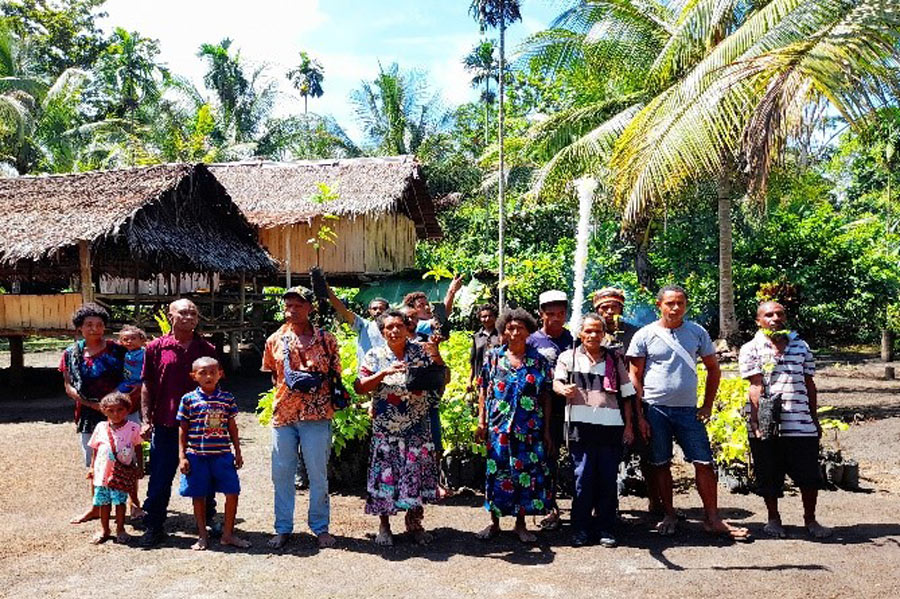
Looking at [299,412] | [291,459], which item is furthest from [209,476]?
[299,412]

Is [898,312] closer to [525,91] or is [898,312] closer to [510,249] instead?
[510,249]

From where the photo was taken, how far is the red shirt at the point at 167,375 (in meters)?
4.96

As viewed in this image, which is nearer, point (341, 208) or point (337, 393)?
point (337, 393)

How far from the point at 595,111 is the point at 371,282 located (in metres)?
7.15

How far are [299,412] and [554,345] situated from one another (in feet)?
5.37

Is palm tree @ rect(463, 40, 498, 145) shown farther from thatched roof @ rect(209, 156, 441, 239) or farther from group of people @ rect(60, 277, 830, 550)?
group of people @ rect(60, 277, 830, 550)

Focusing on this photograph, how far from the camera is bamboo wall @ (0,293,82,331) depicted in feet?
43.6

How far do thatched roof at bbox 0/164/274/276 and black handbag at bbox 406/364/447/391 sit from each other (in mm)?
8383

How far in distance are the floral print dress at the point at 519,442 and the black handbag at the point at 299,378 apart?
3.58ft

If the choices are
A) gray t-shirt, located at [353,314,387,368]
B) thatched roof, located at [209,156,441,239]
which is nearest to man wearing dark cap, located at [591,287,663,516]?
gray t-shirt, located at [353,314,387,368]

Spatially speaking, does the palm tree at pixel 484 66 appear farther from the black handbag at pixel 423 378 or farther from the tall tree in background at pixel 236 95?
the black handbag at pixel 423 378

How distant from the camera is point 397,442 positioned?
491 centimetres

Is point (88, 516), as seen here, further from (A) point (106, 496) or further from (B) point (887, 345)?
(B) point (887, 345)

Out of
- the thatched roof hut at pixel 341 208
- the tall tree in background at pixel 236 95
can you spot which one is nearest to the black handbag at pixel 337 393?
the thatched roof hut at pixel 341 208
